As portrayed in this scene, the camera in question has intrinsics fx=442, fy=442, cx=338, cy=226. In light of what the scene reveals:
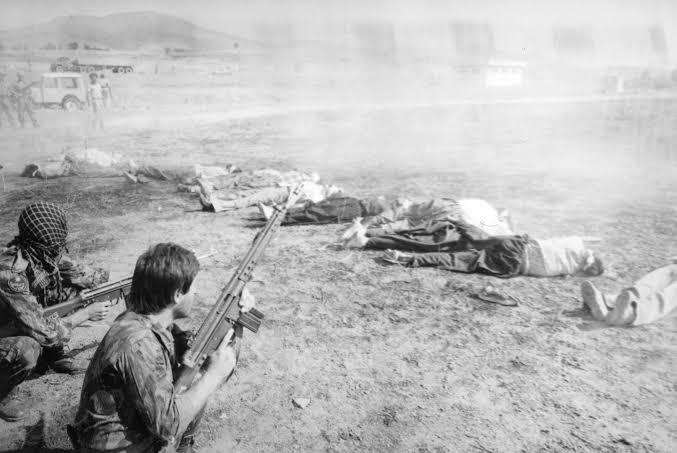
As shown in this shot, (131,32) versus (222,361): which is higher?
(131,32)

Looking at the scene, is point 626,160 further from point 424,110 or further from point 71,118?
point 71,118

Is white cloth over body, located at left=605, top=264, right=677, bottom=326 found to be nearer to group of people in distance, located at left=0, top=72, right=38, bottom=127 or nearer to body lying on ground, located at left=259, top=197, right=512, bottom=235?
body lying on ground, located at left=259, top=197, right=512, bottom=235

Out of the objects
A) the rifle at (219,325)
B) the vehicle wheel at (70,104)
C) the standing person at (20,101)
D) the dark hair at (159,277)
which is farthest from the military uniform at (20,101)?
the dark hair at (159,277)

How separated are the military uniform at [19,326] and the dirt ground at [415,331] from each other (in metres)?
0.36

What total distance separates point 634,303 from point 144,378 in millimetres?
3846

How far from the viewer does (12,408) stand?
113 inches

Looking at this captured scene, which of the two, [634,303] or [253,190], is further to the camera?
[253,190]

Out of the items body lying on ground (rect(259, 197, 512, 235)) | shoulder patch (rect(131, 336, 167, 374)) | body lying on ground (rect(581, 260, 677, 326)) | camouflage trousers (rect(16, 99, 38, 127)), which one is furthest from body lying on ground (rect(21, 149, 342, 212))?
camouflage trousers (rect(16, 99, 38, 127))

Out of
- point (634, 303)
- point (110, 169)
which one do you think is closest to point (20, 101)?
point (110, 169)

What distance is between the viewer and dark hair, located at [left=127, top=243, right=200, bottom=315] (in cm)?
184

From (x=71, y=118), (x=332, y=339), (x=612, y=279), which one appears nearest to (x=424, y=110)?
(x=71, y=118)

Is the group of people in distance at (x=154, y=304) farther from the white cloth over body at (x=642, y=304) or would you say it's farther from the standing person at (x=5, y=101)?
the standing person at (x=5, y=101)

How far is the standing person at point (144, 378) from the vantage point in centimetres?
169

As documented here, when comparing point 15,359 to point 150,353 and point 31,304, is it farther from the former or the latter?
point 150,353
